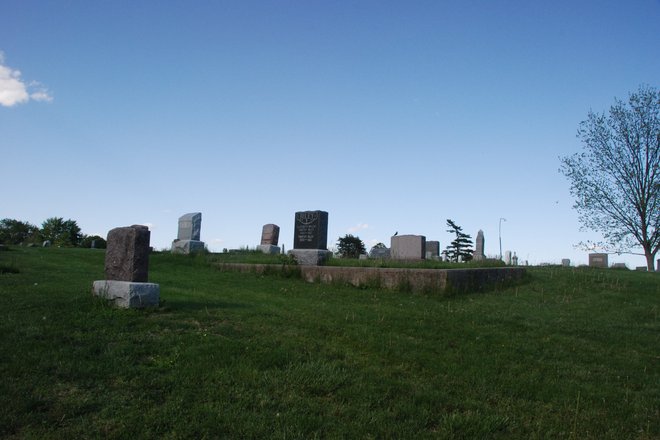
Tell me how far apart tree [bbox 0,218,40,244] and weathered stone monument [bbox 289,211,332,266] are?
38263 millimetres

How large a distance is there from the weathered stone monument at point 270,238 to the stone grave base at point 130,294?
16.6 metres

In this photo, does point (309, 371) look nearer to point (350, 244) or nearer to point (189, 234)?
point (189, 234)

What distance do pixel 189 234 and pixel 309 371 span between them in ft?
61.4

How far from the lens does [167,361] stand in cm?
511

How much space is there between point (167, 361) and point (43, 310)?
9.78 feet

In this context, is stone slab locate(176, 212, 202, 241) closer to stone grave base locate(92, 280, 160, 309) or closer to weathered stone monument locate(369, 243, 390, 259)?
weathered stone monument locate(369, 243, 390, 259)

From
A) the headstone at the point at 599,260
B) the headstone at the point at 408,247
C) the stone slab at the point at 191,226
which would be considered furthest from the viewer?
the headstone at the point at 599,260

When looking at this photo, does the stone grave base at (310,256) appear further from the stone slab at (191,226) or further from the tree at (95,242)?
the tree at (95,242)

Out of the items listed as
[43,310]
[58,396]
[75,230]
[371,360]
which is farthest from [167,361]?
[75,230]

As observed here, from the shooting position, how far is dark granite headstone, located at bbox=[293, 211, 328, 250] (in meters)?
16.4

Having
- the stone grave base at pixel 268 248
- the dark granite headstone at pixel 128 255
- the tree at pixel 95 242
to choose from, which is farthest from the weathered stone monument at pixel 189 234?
the dark granite headstone at pixel 128 255

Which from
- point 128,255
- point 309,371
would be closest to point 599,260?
point 128,255

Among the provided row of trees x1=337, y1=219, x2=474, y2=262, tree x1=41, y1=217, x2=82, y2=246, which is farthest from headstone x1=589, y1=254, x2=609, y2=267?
tree x1=41, y1=217, x2=82, y2=246

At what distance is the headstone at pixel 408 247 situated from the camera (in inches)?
768
